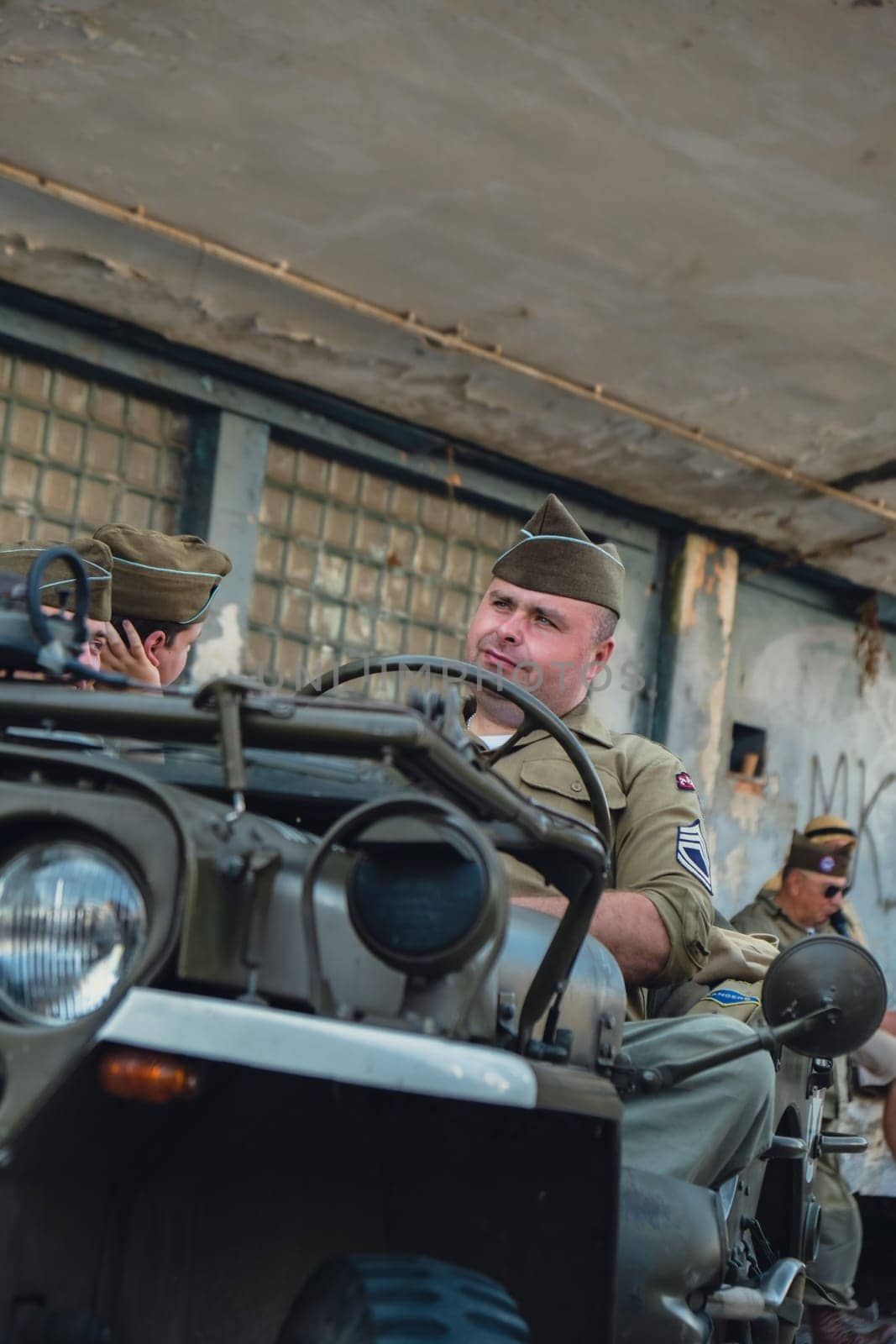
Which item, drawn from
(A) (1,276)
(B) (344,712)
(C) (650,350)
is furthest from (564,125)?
(B) (344,712)

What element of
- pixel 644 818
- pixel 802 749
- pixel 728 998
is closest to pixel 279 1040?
pixel 644 818

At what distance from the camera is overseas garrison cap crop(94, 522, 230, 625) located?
4.17 meters

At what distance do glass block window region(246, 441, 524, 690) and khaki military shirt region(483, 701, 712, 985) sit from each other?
3530 millimetres

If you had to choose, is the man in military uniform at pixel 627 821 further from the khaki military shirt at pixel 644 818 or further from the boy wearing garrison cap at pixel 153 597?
the boy wearing garrison cap at pixel 153 597

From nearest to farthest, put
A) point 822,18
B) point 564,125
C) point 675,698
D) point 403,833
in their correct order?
1. point 403,833
2. point 822,18
3. point 564,125
4. point 675,698

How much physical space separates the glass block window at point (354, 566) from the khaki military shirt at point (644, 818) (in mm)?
3530

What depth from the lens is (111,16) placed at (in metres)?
4.81

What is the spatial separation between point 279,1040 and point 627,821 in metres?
2.02

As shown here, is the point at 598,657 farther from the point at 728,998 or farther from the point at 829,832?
the point at 829,832

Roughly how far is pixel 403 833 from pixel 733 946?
6.41ft

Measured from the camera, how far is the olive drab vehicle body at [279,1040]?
1.70 m

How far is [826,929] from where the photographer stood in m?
7.60

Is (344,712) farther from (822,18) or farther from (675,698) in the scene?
(675,698)

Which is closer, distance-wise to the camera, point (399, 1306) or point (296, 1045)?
point (296, 1045)
